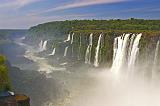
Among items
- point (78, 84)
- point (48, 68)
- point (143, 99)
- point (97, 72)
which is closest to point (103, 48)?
point (97, 72)

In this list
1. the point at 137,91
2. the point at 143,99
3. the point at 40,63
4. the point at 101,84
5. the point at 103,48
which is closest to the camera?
the point at 143,99

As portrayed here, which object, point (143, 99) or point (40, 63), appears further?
point (40, 63)

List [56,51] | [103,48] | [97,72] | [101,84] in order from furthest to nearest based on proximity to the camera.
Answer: [56,51] < [103,48] < [97,72] < [101,84]

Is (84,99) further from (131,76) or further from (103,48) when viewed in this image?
(103,48)

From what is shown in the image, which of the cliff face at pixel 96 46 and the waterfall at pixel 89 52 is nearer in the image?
the cliff face at pixel 96 46

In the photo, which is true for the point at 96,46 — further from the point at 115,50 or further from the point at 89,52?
the point at 115,50

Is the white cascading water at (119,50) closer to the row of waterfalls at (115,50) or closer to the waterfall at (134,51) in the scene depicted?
the row of waterfalls at (115,50)

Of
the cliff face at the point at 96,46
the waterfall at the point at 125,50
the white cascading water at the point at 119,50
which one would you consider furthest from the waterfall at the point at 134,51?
the white cascading water at the point at 119,50

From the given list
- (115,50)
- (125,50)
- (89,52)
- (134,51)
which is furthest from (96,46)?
(134,51)
